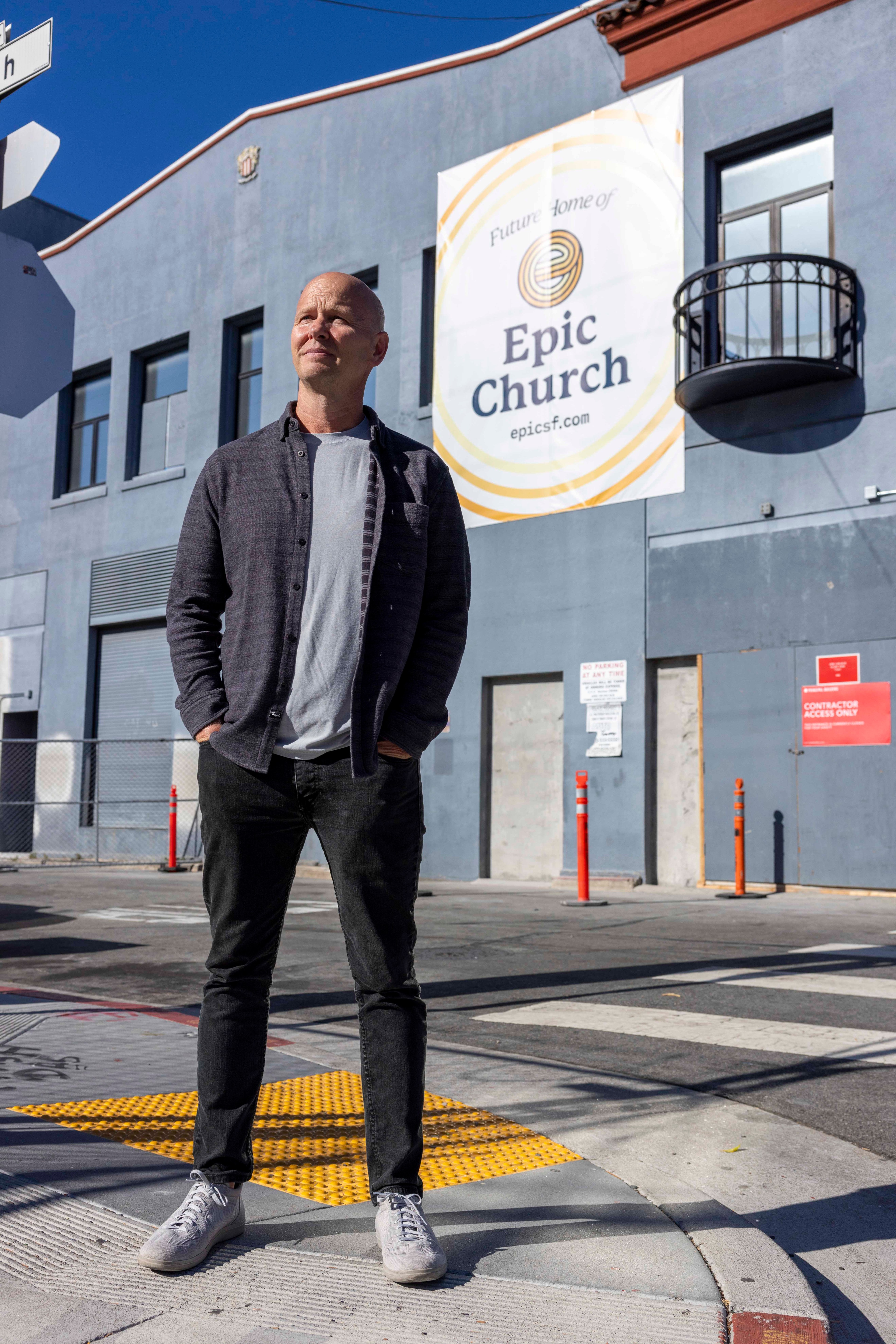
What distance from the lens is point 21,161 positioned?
4.71 metres

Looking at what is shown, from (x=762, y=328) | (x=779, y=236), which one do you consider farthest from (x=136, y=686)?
(x=779, y=236)

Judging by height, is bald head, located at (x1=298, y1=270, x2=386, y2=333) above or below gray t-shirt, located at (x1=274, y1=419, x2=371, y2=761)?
above

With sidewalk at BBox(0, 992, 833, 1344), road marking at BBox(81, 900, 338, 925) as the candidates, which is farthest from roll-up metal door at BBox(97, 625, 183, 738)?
sidewalk at BBox(0, 992, 833, 1344)

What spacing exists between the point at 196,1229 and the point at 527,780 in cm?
1338

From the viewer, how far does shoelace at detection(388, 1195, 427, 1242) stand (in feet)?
7.48

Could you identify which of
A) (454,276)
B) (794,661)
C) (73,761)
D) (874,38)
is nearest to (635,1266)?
(794,661)

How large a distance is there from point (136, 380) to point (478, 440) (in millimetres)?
8250

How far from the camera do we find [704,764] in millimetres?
13875

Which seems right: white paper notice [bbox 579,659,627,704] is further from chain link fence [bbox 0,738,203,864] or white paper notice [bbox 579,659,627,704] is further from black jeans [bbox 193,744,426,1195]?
black jeans [bbox 193,744,426,1195]

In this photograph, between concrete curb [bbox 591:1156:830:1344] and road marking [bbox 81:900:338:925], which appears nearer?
concrete curb [bbox 591:1156:830:1344]

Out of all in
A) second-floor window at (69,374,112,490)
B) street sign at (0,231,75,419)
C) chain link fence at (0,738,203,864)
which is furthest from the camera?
second-floor window at (69,374,112,490)

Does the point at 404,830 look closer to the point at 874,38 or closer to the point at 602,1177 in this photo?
the point at 602,1177

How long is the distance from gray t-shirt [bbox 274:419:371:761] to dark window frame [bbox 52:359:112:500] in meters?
20.9

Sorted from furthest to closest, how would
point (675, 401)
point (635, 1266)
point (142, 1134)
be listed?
point (675, 401), point (142, 1134), point (635, 1266)
